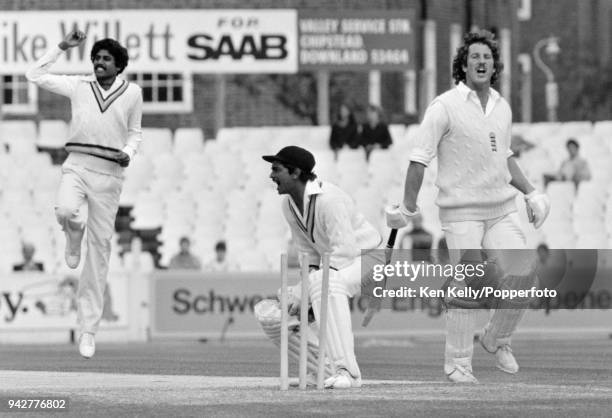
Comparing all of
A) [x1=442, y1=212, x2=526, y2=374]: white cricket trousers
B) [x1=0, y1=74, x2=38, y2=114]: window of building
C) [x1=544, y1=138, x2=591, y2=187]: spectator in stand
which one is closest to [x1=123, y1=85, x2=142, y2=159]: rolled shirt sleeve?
[x1=442, y1=212, x2=526, y2=374]: white cricket trousers

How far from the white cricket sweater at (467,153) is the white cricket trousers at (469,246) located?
59 mm

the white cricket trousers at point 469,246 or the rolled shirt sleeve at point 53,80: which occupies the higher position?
the rolled shirt sleeve at point 53,80

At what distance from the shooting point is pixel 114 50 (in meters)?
12.6

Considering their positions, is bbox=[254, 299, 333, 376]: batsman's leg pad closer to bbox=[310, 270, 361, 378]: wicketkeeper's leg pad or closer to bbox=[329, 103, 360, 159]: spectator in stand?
bbox=[310, 270, 361, 378]: wicketkeeper's leg pad

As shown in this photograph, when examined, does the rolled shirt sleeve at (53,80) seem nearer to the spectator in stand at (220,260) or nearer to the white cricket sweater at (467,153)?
the white cricket sweater at (467,153)

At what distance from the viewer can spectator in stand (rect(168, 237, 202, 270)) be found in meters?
24.9

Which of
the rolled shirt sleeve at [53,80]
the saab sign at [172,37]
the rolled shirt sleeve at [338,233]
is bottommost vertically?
the rolled shirt sleeve at [338,233]

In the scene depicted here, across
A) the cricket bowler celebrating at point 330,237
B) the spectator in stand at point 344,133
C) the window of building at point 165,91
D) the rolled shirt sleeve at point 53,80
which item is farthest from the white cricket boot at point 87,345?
the window of building at point 165,91

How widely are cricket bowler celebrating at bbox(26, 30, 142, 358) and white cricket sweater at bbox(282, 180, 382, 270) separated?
176 centimetres

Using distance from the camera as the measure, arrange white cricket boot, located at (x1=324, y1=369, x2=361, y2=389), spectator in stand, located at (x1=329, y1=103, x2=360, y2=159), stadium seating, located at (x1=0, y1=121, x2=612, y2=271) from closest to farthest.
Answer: white cricket boot, located at (x1=324, y1=369, x2=361, y2=389)
stadium seating, located at (x1=0, y1=121, x2=612, y2=271)
spectator in stand, located at (x1=329, y1=103, x2=360, y2=159)

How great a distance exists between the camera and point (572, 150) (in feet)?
91.4

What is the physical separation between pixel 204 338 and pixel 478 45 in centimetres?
1249

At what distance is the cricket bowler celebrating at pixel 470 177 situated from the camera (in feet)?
38.7

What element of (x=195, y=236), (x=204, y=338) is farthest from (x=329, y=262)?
(x=195, y=236)
